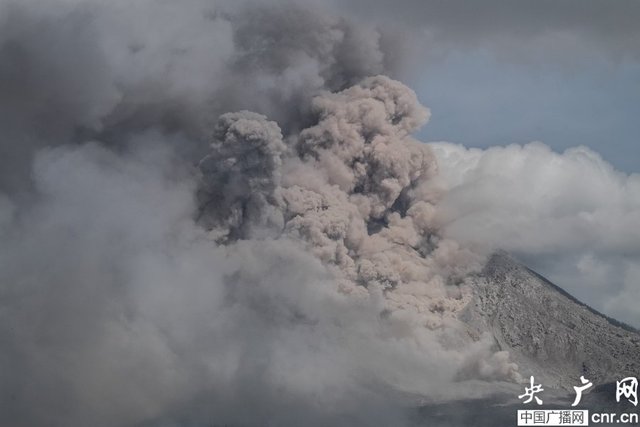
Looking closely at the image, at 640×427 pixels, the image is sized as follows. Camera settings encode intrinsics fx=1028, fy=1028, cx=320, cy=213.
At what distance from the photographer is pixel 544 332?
6519cm

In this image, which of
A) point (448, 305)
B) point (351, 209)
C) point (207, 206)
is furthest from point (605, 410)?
point (207, 206)

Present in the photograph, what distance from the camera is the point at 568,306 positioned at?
69.1 meters

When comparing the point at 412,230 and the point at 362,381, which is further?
the point at 412,230

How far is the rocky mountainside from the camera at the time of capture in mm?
Answer: 63197

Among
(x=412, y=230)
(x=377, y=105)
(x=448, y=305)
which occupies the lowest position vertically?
(x=448, y=305)

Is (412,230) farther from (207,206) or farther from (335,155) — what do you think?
(207,206)

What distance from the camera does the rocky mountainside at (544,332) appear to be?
2488 inches

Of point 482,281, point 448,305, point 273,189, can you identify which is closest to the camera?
point 273,189

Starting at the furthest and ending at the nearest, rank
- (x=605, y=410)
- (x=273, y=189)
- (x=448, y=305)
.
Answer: (x=448, y=305) < (x=273, y=189) < (x=605, y=410)

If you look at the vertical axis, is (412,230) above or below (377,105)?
below

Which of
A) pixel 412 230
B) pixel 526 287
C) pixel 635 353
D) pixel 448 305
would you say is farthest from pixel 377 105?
pixel 635 353

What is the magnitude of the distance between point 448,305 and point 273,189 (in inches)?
511

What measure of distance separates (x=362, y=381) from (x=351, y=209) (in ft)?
31.4

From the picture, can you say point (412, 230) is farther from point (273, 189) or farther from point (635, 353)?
point (635, 353)
